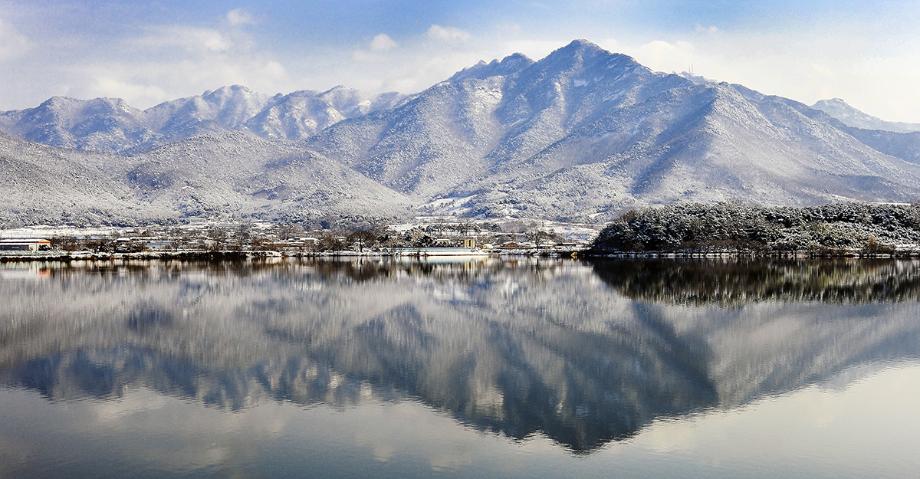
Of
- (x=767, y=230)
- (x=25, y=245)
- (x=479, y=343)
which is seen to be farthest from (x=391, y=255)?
(x=479, y=343)

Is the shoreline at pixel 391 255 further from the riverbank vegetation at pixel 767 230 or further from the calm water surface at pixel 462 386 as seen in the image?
the calm water surface at pixel 462 386

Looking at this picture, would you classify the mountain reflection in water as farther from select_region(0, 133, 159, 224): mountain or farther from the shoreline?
select_region(0, 133, 159, 224): mountain

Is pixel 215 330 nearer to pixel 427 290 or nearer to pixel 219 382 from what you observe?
pixel 219 382

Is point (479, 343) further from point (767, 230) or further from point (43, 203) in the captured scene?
point (43, 203)

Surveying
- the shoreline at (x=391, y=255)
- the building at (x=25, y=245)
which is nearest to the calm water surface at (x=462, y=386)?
the shoreline at (x=391, y=255)

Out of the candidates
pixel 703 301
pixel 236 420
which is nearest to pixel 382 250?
pixel 703 301
